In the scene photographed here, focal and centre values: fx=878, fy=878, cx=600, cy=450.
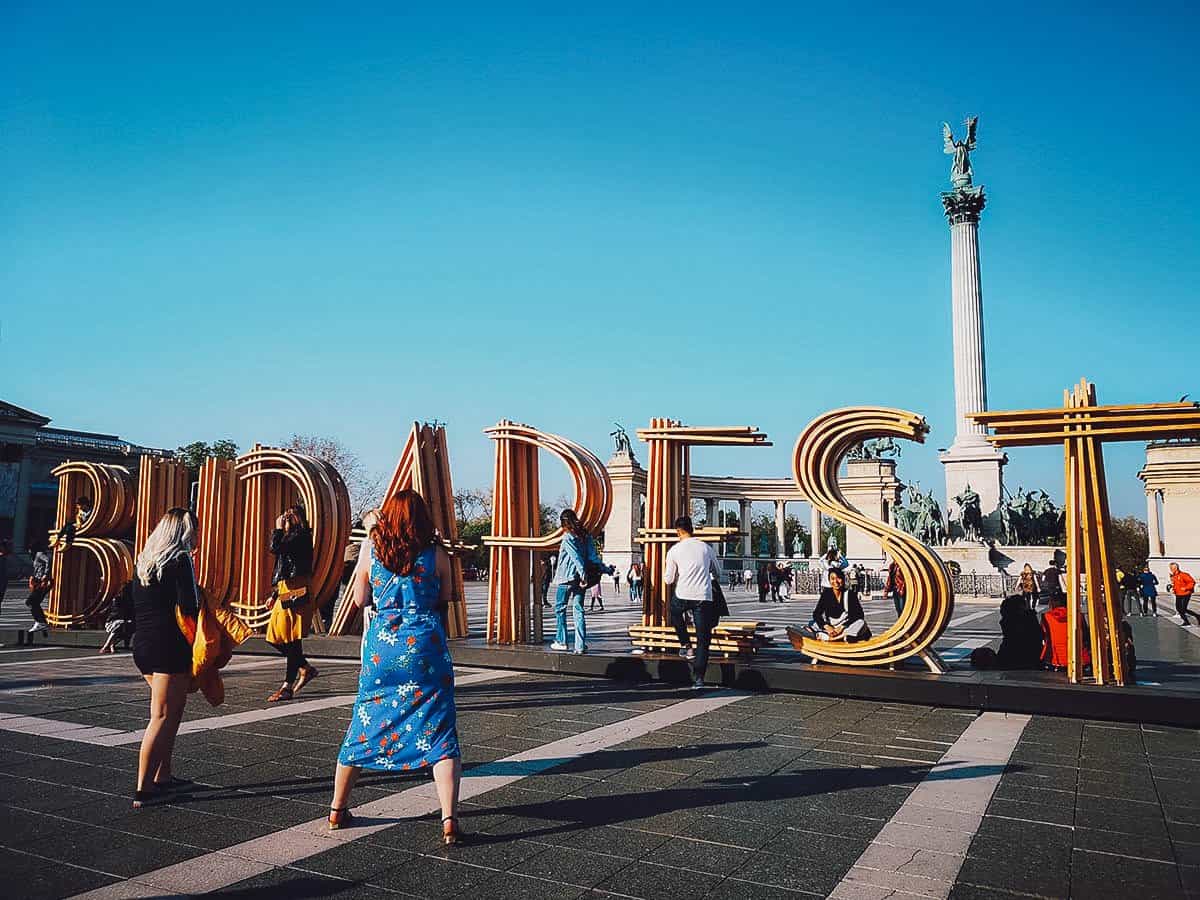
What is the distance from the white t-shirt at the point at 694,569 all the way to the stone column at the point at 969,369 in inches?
1350

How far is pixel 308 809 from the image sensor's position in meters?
5.11

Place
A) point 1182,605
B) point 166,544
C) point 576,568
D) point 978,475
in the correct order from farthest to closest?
point 978,475 < point 1182,605 < point 576,568 < point 166,544

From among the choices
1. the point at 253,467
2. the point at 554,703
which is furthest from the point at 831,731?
the point at 253,467

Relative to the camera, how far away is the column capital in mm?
43750

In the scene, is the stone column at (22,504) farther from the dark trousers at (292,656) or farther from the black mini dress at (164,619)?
the black mini dress at (164,619)

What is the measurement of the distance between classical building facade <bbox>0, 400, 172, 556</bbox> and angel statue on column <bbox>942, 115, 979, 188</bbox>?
51458 mm

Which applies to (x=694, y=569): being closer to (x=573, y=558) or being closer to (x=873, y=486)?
(x=573, y=558)

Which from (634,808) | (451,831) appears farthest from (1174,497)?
(451,831)

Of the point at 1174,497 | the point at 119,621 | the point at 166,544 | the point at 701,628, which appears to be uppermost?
→ the point at 1174,497

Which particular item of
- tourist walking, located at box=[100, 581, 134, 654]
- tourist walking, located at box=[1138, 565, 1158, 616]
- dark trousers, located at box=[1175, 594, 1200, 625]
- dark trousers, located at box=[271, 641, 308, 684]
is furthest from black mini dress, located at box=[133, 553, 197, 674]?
tourist walking, located at box=[1138, 565, 1158, 616]

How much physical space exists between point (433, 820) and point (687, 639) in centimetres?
604

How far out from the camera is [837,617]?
10.9m

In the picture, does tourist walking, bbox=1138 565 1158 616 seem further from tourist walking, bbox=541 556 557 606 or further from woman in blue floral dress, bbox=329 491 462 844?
woman in blue floral dress, bbox=329 491 462 844

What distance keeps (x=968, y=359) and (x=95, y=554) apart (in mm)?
38531
